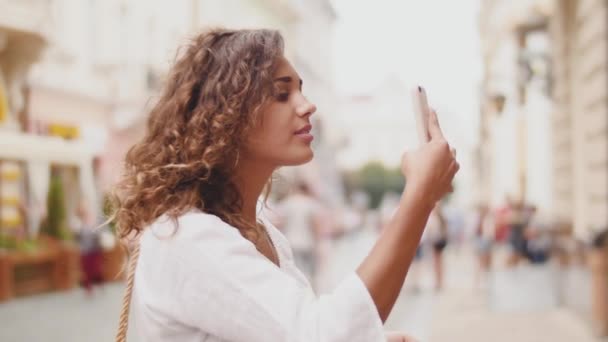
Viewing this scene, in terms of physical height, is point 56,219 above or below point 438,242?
above

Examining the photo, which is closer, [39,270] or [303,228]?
[303,228]

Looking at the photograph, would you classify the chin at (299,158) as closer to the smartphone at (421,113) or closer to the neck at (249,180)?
the neck at (249,180)

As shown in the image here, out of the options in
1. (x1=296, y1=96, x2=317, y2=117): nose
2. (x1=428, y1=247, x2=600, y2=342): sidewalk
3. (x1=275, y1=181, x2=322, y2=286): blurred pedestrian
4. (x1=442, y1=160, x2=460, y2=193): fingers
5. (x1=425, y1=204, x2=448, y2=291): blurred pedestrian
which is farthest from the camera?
(x1=425, y1=204, x2=448, y2=291): blurred pedestrian

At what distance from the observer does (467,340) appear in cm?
896

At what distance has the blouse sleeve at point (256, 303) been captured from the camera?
56.8 inches

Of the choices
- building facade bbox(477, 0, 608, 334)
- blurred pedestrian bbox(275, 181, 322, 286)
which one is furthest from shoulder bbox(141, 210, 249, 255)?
blurred pedestrian bbox(275, 181, 322, 286)

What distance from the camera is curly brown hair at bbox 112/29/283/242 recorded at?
1.66m

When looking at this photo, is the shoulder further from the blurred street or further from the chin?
the blurred street

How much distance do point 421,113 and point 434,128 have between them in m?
0.03

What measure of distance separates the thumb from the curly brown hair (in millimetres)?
275

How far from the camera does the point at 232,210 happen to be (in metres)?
1.71

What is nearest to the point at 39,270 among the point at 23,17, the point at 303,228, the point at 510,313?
the point at 23,17

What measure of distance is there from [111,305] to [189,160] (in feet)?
37.8

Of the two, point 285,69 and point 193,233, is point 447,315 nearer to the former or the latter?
point 285,69
